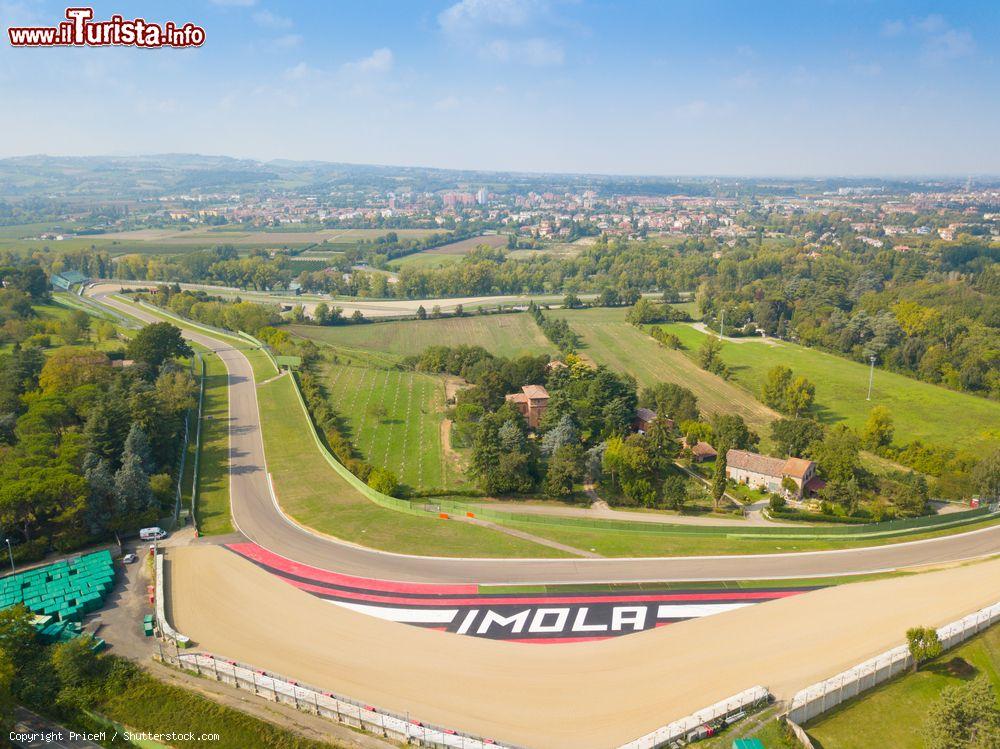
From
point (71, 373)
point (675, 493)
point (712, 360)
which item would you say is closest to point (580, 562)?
point (675, 493)

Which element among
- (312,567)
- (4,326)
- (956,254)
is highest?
(956,254)

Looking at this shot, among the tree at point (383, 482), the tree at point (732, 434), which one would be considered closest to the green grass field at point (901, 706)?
the tree at point (732, 434)

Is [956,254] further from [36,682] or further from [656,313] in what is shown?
[36,682]

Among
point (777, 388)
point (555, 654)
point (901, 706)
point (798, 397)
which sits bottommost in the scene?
point (555, 654)

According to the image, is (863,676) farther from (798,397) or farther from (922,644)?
(798,397)

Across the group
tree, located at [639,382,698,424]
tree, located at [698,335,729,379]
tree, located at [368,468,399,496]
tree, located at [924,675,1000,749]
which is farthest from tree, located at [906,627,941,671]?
tree, located at [698,335,729,379]

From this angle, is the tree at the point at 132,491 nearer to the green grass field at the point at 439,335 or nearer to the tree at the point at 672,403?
the tree at the point at 672,403

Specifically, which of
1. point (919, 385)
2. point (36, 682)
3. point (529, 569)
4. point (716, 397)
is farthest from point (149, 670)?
point (919, 385)
